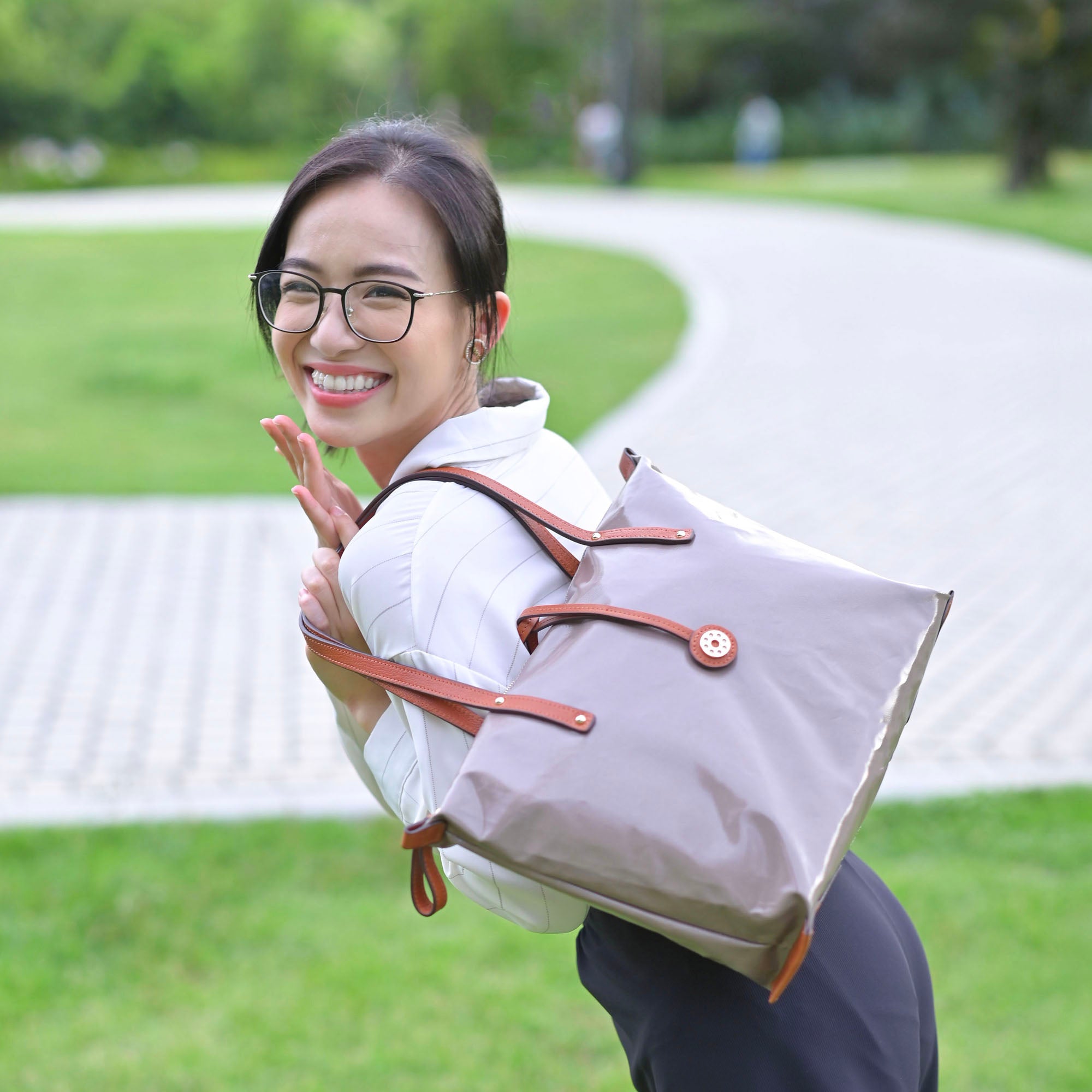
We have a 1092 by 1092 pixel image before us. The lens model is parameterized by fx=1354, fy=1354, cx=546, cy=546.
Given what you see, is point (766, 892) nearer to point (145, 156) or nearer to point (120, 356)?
point (120, 356)

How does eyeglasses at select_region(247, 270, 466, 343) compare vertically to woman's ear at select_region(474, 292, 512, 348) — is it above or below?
above

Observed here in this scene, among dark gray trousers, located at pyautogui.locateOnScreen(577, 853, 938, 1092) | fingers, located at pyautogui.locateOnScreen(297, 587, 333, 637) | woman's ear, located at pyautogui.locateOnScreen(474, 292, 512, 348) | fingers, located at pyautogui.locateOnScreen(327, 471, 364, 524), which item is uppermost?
woman's ear, located at pyautogui.locateOnScreen(474, 292, 512, 348)

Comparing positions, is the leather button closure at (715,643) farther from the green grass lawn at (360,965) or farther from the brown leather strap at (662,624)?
the green grass lawn at (360,965)

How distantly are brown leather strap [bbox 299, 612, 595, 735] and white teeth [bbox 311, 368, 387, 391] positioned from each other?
336 mm

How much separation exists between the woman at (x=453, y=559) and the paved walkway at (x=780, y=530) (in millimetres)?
3000

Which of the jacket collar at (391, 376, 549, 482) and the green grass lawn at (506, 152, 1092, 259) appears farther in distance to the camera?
the green grass lawn at (506, 152, 1092, 259)

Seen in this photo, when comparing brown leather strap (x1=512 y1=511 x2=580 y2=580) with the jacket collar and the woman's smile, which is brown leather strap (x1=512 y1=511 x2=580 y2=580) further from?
the woman's smile

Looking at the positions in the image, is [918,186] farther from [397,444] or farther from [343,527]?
[343,527]

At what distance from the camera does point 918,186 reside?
29.4m

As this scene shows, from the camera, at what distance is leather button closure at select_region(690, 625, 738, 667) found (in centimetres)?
146

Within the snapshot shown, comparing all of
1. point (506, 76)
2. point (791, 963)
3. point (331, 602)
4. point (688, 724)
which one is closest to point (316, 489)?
point (331, 602)

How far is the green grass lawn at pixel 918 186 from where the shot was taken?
72.8 feet

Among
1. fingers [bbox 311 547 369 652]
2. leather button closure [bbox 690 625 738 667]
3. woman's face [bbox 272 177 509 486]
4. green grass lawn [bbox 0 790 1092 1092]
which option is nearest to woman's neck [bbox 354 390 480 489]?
woman's face [bbox 272 177 509 486]

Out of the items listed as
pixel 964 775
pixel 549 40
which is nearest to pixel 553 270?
pixel 964 775
